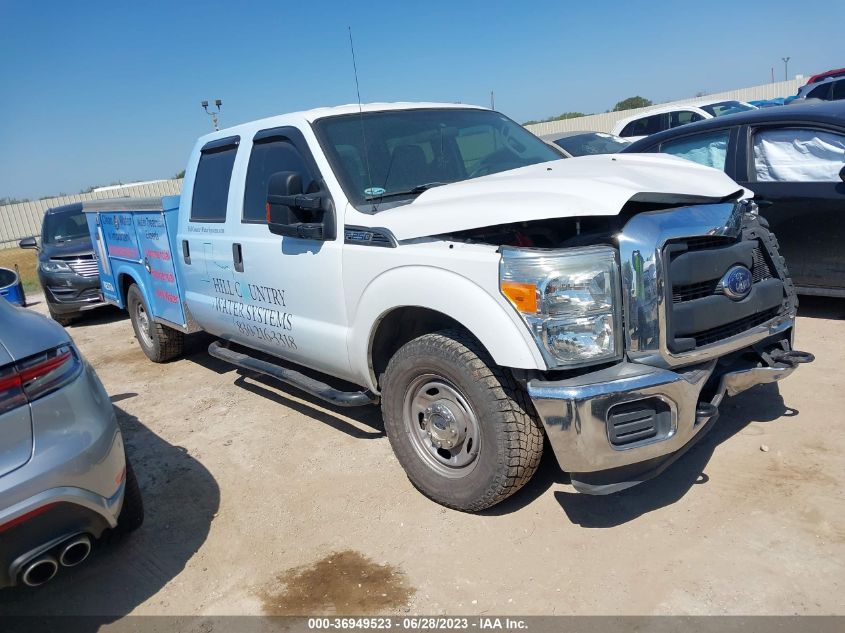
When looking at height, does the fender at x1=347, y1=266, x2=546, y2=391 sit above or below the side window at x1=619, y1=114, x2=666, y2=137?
below

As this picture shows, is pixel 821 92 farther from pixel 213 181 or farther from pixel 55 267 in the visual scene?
pixel 55 267

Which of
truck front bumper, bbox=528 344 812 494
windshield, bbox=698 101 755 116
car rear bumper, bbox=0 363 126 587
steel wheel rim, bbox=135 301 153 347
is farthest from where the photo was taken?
windshield, bbox=698 101 755 116

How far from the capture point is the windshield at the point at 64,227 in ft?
35.9

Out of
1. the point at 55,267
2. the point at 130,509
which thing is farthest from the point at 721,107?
the point at 130,509

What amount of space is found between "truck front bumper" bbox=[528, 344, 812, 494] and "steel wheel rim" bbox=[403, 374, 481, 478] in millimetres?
487

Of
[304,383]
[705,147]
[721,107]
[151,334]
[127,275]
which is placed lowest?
[151,334]

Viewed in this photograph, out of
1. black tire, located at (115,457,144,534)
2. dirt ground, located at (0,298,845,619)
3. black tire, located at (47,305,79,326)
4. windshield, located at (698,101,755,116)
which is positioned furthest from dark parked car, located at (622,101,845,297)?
windshield, located at (698,101,755,116)

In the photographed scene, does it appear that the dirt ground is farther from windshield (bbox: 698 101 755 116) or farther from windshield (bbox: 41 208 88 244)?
windshield (bbox: 698 101 755 116)

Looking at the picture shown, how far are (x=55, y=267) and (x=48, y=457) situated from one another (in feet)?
28.4

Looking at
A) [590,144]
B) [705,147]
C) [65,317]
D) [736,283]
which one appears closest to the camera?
[736,283]

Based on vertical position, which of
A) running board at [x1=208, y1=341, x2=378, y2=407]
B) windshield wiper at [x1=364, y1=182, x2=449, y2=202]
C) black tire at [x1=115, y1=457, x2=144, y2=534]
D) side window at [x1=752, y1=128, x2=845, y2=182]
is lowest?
black tire at [x1=115, y1=457, x2=144, y2=534]

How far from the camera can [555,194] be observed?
292 centimetres

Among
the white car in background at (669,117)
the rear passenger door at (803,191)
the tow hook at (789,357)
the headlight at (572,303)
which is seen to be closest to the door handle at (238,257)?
the headlight at (572,303)

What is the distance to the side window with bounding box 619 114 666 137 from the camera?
573 inches
